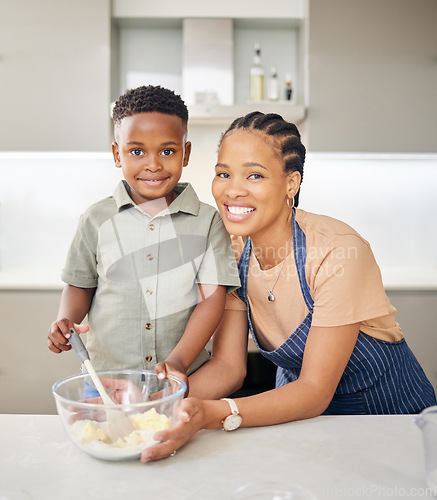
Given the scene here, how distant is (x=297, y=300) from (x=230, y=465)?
0.52 m

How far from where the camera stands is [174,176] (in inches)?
46.2

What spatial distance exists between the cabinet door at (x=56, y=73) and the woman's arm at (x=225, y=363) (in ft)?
5.21

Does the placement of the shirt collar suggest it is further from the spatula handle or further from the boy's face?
the spatula handle

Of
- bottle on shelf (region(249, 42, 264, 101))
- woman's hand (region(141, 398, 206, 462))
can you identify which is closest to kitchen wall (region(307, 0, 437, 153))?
bottle on shelf (region(249, 42, 264, 101))

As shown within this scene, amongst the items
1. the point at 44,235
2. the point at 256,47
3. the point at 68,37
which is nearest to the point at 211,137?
the point at 256,47

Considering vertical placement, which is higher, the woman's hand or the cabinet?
the cabinet

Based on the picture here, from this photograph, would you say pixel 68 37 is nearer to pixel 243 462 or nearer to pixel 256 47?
pixel 256 47

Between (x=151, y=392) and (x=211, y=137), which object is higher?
(x=211, y=137)

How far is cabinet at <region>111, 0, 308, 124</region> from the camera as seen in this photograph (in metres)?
2.62

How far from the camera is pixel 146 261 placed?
49.0 inches

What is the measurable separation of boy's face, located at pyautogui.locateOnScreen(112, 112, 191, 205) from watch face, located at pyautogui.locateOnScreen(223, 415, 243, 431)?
0.51 meters

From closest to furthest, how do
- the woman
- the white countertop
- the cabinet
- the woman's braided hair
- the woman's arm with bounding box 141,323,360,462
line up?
the white countertop
the woman's arm with bounding box 141,323,360,462
the woman
the woman's braided hair
the cabinet

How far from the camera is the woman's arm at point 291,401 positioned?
790mm

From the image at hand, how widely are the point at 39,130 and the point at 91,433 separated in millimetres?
2144
